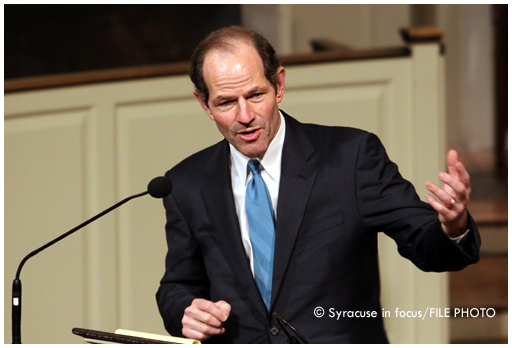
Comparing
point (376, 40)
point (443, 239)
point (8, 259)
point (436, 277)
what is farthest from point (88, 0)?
point (443, 239)

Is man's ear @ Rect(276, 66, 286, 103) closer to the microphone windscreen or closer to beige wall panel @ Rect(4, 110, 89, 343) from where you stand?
the microphone windscreen

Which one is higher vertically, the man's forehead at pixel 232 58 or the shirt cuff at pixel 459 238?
the man's forehead at pixel 232 58

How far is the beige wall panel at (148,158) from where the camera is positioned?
3.26 meters

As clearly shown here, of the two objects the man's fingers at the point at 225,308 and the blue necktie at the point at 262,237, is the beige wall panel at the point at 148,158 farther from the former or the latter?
the man's fingers at the point at 225,308

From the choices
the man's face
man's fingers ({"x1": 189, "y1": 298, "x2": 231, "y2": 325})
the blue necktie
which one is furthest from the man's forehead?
man's fingers ({"x1": 189, "y1": 298, "x2": 231, "y2": 325})

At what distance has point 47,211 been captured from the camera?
330 cm

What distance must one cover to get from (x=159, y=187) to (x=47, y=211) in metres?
1.74

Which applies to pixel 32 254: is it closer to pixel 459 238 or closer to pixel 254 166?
pixel 254 166

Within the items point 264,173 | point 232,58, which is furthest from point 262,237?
point 232,58

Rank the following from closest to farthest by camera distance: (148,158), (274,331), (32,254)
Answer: (32,254) < (274,331) < (148,158)

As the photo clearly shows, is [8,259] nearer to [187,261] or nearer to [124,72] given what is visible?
[124,72]

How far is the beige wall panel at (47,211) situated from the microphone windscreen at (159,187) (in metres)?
1.63

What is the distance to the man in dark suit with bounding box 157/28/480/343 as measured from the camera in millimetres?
1967

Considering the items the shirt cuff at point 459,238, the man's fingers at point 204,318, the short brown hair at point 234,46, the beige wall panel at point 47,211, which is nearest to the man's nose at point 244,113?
the short brown hair at point 234,46
